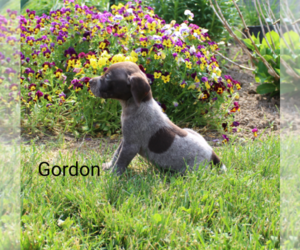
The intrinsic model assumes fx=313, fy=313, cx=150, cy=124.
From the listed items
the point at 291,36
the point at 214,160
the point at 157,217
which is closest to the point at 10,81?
the point at 157,217

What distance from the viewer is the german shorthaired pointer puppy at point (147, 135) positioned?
8.45 feet

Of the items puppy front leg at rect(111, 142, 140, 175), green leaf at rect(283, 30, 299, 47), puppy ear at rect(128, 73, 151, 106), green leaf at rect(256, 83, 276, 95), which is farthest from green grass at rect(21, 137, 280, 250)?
green leaf at rect(256, 83, 276, 95)

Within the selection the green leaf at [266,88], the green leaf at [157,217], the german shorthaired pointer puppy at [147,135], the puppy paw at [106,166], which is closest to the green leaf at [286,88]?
the green leaf at [157,217]

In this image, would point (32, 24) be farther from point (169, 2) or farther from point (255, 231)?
point (255, 231)

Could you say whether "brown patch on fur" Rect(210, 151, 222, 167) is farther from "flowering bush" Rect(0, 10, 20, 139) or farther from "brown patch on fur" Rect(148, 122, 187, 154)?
"flowering bush" Rect(0, 10, 20, 139)

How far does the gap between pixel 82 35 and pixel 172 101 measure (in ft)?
5.70

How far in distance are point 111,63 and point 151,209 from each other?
76.2 inches

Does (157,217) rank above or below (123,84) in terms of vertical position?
below

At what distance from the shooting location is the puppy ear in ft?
7.94

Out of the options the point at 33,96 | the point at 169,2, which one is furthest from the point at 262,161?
the point at 169,2

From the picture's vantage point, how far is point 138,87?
7.98 ft

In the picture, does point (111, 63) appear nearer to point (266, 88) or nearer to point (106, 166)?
point (106, 166)

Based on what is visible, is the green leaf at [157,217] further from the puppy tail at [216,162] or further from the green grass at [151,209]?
the puppy tail at [216,162]

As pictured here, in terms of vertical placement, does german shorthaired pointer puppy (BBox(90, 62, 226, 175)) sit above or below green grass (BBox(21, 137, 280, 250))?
above
